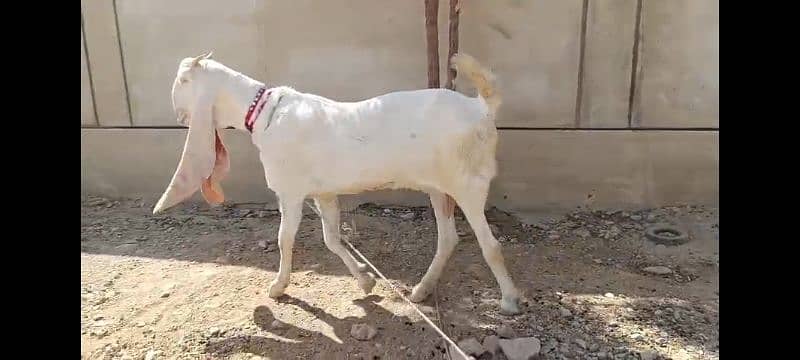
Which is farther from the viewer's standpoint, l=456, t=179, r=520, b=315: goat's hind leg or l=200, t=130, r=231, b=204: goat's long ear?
l=200, t=130, r=231, b=204: goat's long ear

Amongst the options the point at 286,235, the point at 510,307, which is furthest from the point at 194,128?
the point at 510,307

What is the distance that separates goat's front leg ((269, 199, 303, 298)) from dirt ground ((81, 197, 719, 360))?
0.11 m

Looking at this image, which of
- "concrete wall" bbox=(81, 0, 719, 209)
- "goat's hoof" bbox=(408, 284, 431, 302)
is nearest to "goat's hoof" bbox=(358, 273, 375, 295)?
"goat's hoof" bbox=(408, 284, 431, 302)

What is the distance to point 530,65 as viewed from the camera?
211 inches

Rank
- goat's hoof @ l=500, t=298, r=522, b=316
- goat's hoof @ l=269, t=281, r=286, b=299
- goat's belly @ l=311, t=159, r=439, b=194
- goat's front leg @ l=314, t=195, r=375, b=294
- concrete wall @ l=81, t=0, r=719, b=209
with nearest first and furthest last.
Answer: goat's belly @ l=311, t=159, r=439, b=194, goat's hoof @ l=500, t=298, r=522, b=316, goat's front leg @ l=314, t=195, r=375, b=294, goat's hoof @ l=269, t=281, r=286, b=299, concrete wall @ l=81, t=0, r=719, b=209

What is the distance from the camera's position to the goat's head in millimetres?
3541

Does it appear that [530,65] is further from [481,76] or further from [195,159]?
[195,159]

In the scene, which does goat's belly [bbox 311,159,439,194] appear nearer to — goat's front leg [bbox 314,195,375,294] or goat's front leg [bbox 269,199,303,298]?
goat's front leg [bbox 269,199,303,298]

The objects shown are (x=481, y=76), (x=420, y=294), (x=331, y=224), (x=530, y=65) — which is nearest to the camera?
(x=481, y=76)

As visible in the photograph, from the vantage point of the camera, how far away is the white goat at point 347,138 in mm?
3395

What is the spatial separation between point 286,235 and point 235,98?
0.87 meters

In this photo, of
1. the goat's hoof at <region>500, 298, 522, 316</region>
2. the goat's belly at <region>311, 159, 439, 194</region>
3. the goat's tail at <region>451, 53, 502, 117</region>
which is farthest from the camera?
the goat's hoof at <region>500, 298, 522, 316</region>

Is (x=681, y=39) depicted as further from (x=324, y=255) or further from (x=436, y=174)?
(x=324, y=255)
